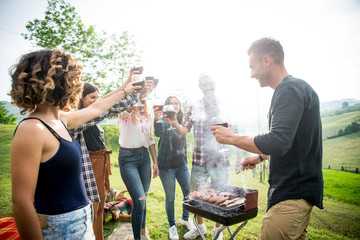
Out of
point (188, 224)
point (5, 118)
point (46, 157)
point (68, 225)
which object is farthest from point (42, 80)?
point (5, 118)

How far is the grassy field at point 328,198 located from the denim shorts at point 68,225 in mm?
2454

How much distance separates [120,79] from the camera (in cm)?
1471

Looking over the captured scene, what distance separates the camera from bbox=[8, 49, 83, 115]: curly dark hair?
4.18ft

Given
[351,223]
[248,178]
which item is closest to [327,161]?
[248,178]

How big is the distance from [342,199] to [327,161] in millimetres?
2122

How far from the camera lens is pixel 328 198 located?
6.35 meters

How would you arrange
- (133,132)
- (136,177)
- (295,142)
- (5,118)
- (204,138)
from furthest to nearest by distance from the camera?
1. (5,118)
2. (204,138)
3. (133,132)
4. (136,177)
5. (295,142)

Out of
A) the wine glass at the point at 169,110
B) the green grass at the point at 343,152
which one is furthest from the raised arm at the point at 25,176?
the green grass at the point at 343,152

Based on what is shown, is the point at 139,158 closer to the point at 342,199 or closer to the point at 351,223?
the point at 351,223

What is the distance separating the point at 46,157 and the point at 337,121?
34.2ft

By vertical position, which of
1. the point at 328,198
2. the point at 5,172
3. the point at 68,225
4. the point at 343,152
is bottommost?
the point at 328,198

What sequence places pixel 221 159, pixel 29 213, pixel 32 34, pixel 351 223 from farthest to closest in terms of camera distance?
pixel 32 34
pixel 351 223
pixel 221 159
pixel 29 213

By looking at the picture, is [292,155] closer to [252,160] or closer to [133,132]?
Answer: [252,160]

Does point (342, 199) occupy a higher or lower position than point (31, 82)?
lower
